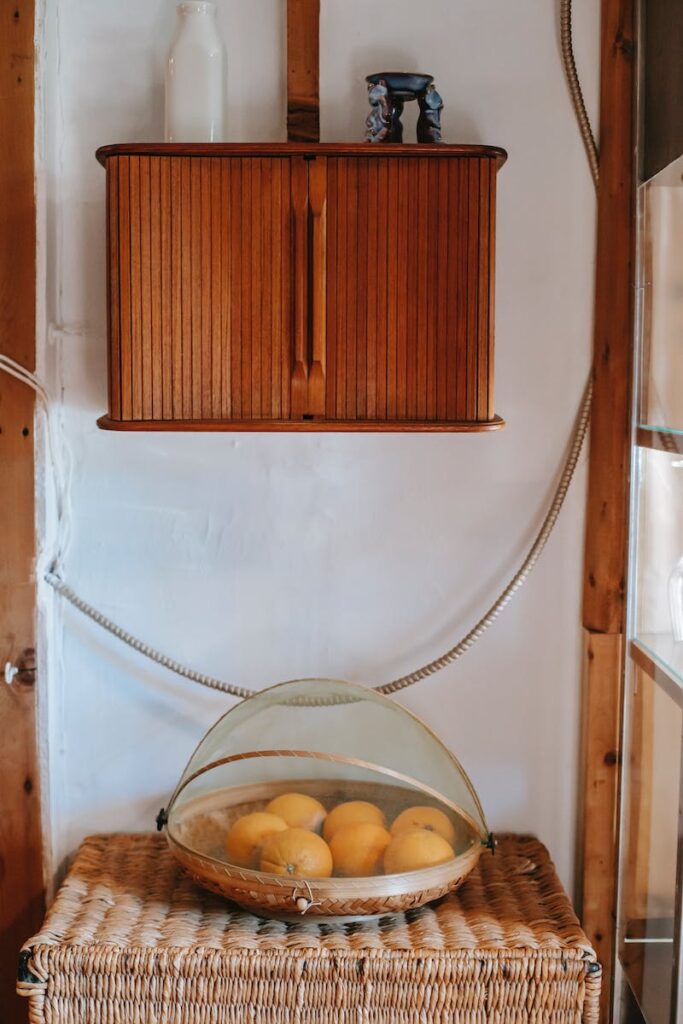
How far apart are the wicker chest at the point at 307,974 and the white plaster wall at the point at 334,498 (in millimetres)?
395

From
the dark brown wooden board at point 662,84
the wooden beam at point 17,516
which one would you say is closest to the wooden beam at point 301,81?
the wooden beam at point 17,516

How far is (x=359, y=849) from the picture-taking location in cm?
157

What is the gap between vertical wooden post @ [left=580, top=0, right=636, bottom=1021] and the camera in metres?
1.79

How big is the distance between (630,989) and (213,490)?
1.14 metres

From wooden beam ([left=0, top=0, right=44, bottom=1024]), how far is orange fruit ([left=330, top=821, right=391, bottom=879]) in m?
0.61

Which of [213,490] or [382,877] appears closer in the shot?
[382,877]

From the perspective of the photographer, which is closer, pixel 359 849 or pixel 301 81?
pixel 359 849

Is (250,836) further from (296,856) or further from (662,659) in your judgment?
(662,659)

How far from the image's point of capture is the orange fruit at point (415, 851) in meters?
1.56

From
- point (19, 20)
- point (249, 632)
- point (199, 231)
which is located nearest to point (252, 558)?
point (249, 632)

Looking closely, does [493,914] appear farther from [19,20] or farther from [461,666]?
[19,20]

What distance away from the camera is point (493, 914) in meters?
1.64

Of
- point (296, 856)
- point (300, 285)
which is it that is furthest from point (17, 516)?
point (296, 856)

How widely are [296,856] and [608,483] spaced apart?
2.73 ft
